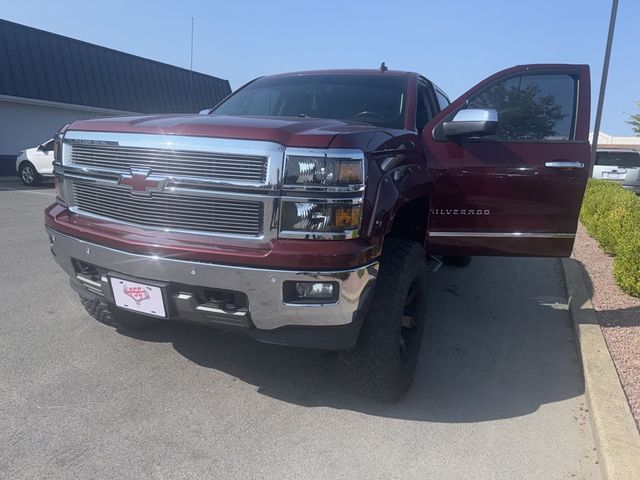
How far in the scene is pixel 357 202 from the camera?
2.45 meters

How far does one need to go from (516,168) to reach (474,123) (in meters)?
0.58

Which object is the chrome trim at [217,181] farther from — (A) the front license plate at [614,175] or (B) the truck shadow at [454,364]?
(A) the front license plate at [614,175]

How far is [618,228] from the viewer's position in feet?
20.1

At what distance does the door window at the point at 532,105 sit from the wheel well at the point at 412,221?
82 cm

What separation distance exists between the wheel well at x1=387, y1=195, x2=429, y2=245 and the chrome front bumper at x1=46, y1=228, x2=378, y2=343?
0.82 metres

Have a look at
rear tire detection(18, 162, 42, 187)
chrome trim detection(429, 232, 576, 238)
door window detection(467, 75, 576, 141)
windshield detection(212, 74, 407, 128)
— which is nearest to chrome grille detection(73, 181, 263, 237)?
windshield detection(212, 74, 407, 128)

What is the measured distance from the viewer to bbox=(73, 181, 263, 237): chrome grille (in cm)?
250

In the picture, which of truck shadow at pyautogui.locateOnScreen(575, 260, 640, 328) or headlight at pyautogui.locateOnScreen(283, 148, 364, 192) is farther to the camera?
truck shadow at pyautogui.locateOnScreen(575, 260, 640, 328)

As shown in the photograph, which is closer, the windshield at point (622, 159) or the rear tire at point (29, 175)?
the rear tire at point (29, 175)

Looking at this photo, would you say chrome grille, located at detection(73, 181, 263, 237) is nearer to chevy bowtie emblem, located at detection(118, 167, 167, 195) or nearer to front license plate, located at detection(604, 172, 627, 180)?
chevy bowtie emblem, located at detection(118, 167, 167, 195)

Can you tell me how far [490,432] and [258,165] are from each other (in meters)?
1.86

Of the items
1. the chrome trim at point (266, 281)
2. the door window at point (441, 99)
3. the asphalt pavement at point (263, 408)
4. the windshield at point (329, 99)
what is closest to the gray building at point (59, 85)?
the asphalt pavement at point (263, 408)

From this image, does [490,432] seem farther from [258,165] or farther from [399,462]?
[258,165]

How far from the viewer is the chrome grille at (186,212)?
8.20 ft
